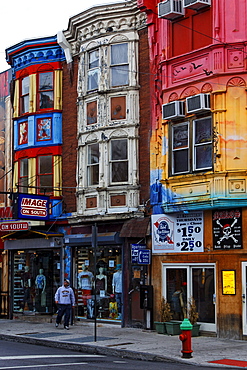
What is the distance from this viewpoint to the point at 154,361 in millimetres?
14914

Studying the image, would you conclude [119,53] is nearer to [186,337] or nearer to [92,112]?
[92,112]

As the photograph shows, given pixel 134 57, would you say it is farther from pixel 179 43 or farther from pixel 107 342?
pixel 107 342

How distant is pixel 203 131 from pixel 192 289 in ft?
15.8

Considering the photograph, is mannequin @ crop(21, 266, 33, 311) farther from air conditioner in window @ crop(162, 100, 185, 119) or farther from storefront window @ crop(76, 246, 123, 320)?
air conditioner in window @ crop(162, 100, 185, 119)

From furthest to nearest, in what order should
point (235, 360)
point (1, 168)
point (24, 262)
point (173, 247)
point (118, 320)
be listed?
point (1, 168) → point (24, 262) → point (118, 320) → point (173, 247) → point (235, 360)

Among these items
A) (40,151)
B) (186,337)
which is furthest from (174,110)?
(186,337)

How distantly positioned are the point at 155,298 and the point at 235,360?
21.3 ft

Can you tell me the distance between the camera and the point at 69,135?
2450 centimetres

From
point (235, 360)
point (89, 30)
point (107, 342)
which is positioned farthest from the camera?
point (89, 30)

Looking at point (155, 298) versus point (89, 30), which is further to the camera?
point (89, 30)

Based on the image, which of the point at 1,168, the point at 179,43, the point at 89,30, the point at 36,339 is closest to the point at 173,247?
the point at 36,339

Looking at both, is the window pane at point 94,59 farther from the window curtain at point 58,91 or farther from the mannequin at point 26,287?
the mannequin at point 26,287

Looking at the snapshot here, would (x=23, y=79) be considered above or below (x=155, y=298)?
above

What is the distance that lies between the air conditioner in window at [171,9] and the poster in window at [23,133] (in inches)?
307
